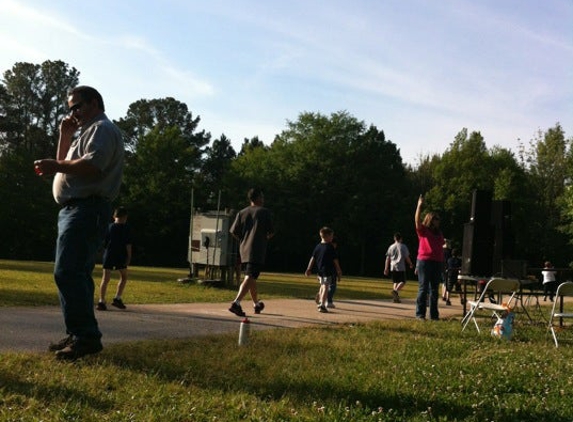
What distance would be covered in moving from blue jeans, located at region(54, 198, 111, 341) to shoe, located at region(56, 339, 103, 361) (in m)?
0.04

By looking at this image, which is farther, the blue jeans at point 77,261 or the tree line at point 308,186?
the tree line at point 308,186

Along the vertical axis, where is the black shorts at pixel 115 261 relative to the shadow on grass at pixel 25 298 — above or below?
above

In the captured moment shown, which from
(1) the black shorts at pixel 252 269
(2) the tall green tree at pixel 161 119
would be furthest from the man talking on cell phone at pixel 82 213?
(2) the tall green tree at pixel 161 119

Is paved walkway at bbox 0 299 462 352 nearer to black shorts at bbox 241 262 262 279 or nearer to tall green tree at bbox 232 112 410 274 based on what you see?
black shorts at bbox 241 262 262 279

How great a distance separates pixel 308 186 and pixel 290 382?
184 feet

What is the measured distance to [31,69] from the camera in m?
66.1

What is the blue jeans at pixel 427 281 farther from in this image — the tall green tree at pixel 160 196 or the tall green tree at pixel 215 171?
the tall green tree at pixel 160 196

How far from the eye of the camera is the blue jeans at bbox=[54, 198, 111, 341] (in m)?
5.06

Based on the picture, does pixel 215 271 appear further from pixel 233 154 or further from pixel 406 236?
pixel 233 154

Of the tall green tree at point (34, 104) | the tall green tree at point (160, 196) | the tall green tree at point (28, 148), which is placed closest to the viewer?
the tall green tree at point (28, 148)

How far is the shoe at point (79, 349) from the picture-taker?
5.16 m

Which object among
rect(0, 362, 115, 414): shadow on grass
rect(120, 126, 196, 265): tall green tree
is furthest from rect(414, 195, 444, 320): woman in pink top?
rect(120, 126, 196, 265): tall green tree

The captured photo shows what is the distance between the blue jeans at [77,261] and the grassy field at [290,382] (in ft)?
1.07

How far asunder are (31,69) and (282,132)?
25.5m
